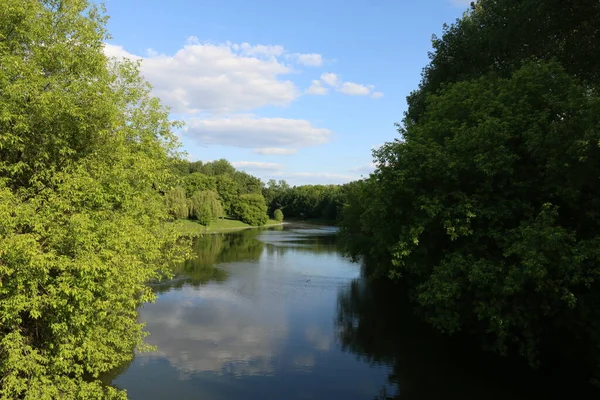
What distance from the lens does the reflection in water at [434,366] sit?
15.3 metres

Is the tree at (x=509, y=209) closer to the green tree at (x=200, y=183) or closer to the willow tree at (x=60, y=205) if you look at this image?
the willow tree at (x=60, y=205)

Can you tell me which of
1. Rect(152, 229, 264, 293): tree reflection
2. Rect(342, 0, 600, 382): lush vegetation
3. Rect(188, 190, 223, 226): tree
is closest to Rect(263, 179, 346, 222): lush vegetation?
Rect(188, 190, 223, 226): tree

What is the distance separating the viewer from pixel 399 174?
17000 mm

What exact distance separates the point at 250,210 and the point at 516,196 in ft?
306

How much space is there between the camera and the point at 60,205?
1010cm

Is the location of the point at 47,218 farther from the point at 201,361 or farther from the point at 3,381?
the point at 201,361

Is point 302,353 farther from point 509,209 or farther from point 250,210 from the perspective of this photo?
point 250,210

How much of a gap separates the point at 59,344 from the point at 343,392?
30.9ft

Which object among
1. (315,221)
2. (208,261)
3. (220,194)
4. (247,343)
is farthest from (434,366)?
(315,221)

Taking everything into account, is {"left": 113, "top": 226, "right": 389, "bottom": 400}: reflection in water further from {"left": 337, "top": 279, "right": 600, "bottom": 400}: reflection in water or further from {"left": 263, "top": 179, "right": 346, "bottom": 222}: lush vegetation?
{"left": 263, "top": 179, "right": 346, "bottom": 222}: lush vegetation

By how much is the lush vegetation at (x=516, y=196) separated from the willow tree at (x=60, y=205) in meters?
9.82

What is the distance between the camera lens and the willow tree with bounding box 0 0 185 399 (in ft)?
31.2

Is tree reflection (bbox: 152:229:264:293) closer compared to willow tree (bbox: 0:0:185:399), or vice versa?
willow tree (bbox: 0:0:185:399)

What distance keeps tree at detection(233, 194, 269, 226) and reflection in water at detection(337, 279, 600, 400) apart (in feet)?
266
